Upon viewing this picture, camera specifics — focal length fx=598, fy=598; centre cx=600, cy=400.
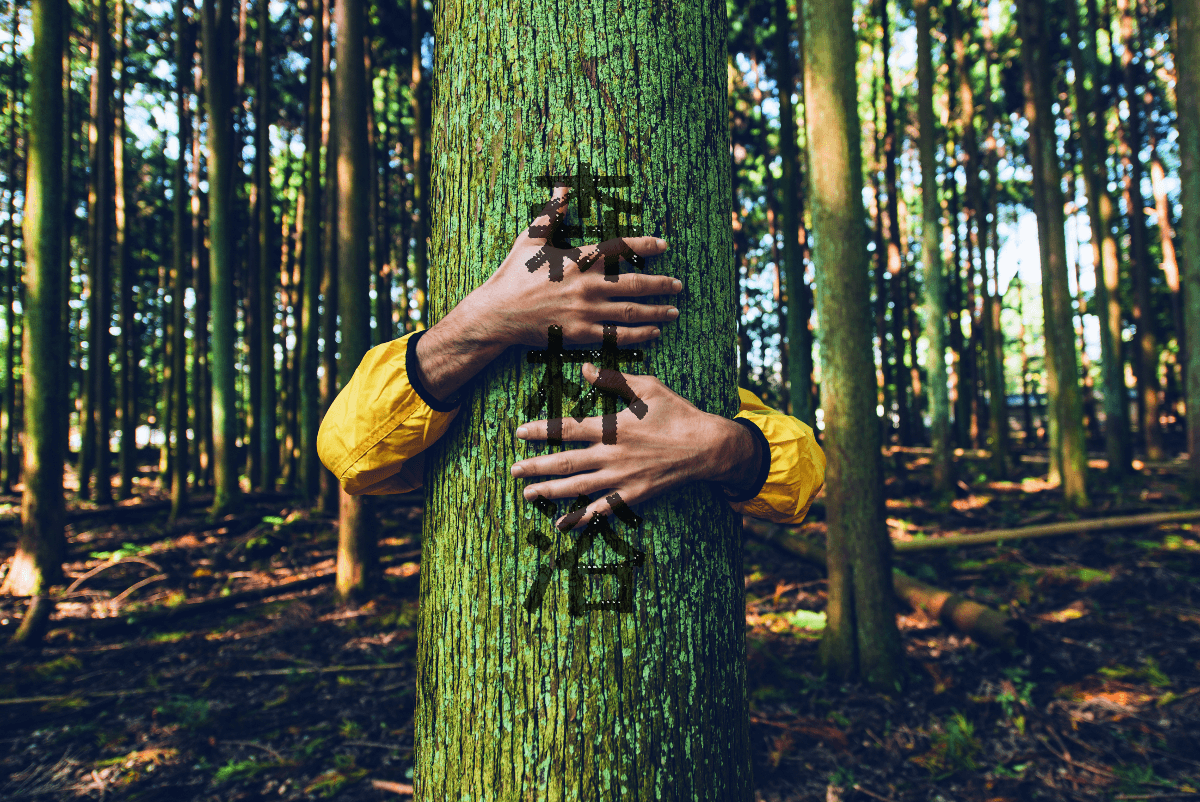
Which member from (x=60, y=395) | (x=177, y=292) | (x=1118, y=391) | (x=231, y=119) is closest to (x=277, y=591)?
(x=60, y=395)

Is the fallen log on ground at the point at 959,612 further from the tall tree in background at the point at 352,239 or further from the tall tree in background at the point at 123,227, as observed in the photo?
the tall tree in background at the point at 123,227

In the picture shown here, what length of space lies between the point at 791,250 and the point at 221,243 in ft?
28.3

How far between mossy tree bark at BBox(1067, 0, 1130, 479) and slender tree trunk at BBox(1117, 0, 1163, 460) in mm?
1805

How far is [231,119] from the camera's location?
9.42 metres

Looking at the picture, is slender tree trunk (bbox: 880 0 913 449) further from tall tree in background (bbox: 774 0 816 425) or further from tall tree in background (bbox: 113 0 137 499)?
tall tree in background (bbox: 113 0 137 499)

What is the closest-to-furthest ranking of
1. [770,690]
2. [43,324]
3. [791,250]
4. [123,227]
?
[770,690] < [43,324] < [791,250] < [123,227]

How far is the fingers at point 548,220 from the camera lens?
4.04 ft

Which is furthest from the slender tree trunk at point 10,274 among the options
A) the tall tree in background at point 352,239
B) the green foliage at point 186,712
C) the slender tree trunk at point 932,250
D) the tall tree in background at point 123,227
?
the slender tree trunk at point 932,250

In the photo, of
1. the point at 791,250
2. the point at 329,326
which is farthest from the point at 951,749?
the point at 329,326

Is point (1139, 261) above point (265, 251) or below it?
below

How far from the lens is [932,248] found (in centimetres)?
998

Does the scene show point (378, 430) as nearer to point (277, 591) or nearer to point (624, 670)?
point (624, 670)

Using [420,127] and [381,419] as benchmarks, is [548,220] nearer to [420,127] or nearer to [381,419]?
[381,419]

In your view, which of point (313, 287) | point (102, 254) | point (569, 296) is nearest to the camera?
point (569, 296)
